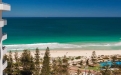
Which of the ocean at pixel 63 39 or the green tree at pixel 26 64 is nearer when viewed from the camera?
the green tree at pixel 26 64

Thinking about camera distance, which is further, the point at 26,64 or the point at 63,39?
the point at 63,39

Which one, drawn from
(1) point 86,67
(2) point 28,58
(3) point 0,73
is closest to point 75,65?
(1) point 86,67

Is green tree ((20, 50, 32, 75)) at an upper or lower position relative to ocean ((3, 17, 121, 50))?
lower

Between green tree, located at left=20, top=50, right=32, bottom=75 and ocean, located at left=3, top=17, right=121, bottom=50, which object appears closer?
green tree, located at left=20, top=50, right=32, bottom=75

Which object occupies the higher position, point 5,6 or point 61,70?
point 5,6

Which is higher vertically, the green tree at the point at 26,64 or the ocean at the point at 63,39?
the ocean at the point at 63,39

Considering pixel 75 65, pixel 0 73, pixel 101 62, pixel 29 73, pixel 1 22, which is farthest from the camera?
pixel 101 62

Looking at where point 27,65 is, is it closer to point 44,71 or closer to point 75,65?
point 44,71

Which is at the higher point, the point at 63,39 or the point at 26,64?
the point at 63,39

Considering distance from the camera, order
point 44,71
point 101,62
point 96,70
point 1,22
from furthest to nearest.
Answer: point 101,62 < point 96,70 < point 44,71 < point 1,22

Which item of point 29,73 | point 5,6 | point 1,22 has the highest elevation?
point 5,6

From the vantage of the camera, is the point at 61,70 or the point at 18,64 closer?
the point at 61,70
